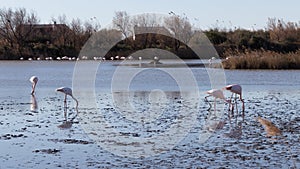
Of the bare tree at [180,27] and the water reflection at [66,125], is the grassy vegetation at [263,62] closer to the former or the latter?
the bare tree at [180,27]

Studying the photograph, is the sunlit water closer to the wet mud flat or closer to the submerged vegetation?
the wet mud flat

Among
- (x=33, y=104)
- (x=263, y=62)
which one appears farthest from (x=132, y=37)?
(x=33, y=104)

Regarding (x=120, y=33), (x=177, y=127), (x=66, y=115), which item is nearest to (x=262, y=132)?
(x=177, y=127)

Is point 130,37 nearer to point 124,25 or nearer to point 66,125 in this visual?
point 124,25

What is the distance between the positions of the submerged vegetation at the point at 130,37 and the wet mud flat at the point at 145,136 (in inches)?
1033

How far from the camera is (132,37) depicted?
5019cm

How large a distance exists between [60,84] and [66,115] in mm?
8688

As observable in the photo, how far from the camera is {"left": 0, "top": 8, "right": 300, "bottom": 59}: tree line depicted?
44.6m

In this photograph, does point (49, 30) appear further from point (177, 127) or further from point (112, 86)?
point (177, 127)

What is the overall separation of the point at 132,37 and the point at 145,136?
41654mm

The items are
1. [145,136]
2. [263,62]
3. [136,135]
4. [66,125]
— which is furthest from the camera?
[263,62]

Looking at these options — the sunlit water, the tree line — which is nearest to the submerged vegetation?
the tree line

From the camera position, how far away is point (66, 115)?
11.5 meters

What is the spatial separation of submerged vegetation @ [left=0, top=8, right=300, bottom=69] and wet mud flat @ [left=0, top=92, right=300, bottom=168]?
26.2 meters
